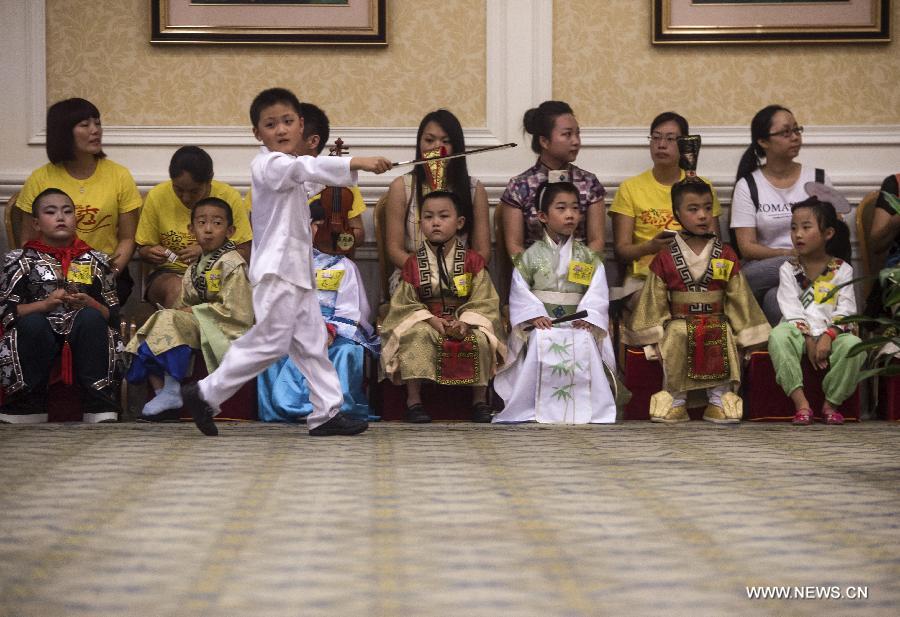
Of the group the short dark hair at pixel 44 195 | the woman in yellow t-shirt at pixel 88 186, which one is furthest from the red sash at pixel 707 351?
the short dark hair at pixel 44 195

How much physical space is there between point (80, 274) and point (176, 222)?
0.50 meters

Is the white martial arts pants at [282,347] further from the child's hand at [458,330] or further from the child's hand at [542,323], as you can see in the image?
the child's hand at [542,323]

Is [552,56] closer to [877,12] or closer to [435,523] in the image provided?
[877,12]

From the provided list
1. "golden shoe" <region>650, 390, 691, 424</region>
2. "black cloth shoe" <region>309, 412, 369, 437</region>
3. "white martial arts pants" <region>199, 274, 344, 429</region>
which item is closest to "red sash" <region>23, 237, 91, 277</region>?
"white martial arts pants" <region>199, 274, 344, 429</region>

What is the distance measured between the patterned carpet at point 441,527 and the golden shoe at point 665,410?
3.05 ft

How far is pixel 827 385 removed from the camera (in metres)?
4.80

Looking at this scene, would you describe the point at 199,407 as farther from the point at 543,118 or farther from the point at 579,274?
the point at 543,118

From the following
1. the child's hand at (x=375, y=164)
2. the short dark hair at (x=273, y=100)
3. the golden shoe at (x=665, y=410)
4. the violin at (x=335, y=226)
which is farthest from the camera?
the violin at (x=335, y=226)

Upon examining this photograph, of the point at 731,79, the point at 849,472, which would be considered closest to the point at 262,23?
the point at 731,79

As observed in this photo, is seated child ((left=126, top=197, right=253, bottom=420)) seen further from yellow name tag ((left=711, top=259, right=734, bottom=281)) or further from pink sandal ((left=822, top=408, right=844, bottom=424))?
pink sandal ((left=822, top=408, right=844, bottom=424))

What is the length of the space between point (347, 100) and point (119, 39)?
1040 mm

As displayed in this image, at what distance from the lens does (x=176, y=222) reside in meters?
5.22

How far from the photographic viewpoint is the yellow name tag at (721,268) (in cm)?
496

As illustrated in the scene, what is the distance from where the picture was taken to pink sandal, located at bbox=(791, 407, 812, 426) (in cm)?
474
